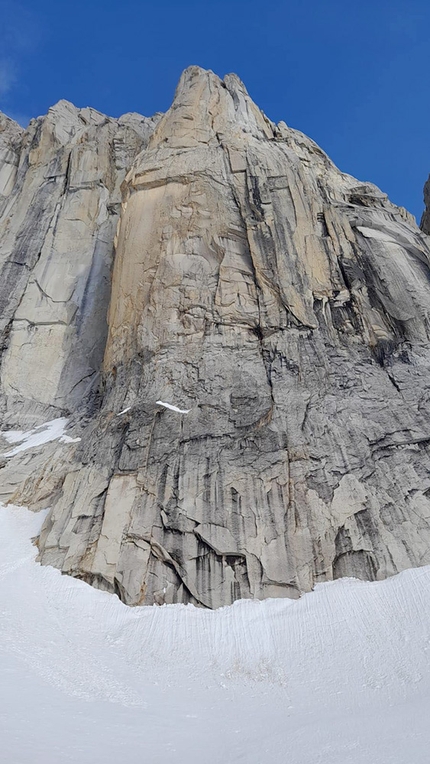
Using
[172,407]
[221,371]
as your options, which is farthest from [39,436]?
[221,371]

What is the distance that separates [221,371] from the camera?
724 inches

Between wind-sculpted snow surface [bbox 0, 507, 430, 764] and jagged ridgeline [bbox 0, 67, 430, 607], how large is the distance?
0.93m

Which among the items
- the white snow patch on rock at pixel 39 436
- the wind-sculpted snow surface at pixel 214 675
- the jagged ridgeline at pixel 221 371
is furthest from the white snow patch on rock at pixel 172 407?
the wind-sculpted snow surface at pixel 214 675

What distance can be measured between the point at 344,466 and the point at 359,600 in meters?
4.16

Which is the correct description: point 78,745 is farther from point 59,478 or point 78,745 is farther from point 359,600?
point 59,478

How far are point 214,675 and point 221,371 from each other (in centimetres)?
991

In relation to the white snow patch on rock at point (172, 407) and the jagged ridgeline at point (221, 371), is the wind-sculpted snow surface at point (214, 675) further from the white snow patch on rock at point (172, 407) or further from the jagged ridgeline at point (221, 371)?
the white snow patch on rock at point (172, 407)

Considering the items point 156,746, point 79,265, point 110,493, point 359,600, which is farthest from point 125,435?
point 79,265

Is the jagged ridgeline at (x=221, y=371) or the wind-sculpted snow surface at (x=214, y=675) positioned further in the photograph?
the jagged ridgeline at (x=221, y=371)

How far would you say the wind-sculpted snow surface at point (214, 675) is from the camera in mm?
7844

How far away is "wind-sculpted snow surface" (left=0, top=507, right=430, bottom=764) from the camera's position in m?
7.84

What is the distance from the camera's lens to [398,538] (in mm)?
14273

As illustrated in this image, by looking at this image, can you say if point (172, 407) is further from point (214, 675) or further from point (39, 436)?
point (214, 675)

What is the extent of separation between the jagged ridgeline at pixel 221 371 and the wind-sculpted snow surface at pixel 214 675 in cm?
93
